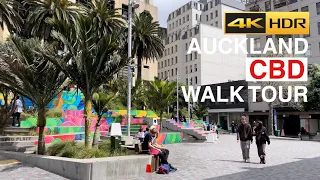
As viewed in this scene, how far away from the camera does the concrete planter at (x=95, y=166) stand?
29.1 ft

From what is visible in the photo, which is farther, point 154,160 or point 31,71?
point 31,71

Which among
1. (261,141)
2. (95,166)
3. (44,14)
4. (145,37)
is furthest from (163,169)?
(145,37)

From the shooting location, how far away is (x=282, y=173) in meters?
10.6

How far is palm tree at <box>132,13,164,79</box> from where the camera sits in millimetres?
35719

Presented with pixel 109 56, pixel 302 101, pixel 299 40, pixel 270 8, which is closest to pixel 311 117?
pixel 302 101

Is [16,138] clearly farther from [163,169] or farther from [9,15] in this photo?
[9,15]

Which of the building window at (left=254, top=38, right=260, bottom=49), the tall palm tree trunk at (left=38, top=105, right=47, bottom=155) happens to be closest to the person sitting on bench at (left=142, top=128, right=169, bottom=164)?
the tall palm tree trunk at (left=38, top=105, right=47, bottom=155)

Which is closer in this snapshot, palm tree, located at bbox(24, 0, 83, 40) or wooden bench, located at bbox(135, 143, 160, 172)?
wooden bench, located at bbox(135, 143, 160, 172)

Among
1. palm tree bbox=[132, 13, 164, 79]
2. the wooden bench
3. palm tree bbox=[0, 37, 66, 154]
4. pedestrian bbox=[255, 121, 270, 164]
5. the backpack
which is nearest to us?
the backpack

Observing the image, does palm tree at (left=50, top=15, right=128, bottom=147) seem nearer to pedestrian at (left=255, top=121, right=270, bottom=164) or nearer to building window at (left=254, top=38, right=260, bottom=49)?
pedestrian at (left=255, top=121, right=270, bottom=164)

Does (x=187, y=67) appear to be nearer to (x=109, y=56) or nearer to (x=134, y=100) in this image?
(x=134, y=100)

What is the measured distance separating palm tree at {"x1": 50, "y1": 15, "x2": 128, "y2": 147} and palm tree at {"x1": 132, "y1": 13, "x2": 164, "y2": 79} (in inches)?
934

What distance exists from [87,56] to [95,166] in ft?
13.7

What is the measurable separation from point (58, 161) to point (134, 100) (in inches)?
906
